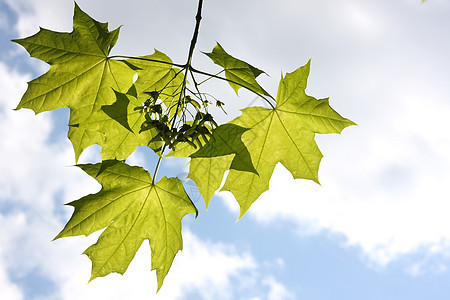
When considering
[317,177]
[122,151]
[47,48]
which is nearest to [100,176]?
[122,151]

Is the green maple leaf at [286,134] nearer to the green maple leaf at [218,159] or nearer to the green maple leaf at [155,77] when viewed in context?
the green maple leaf at [218,159]

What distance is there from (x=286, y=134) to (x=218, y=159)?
14.2 inches

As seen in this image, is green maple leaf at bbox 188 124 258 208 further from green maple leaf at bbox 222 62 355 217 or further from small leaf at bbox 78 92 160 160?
small leaf at bbox 78 92 160 160

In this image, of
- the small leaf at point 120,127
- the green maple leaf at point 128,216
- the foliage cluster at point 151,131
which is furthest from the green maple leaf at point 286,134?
the small leaf at point 120,127

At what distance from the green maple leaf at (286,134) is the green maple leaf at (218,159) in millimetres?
89

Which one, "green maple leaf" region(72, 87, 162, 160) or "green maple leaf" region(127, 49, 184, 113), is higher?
"green maple leaf" region(127, 49, 184, 113)

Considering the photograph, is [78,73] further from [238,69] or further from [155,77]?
[238,69]

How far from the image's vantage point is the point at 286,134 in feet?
5.76

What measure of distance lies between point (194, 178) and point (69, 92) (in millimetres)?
595

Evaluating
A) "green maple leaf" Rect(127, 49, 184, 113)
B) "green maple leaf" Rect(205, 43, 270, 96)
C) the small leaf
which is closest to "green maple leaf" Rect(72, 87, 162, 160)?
the small leaf

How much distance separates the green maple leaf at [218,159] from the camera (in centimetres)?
145

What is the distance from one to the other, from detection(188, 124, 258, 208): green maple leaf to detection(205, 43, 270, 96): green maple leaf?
6.9 inches

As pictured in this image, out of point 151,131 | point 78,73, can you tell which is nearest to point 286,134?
point 151,131

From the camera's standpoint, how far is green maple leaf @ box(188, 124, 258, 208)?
1453 mm
